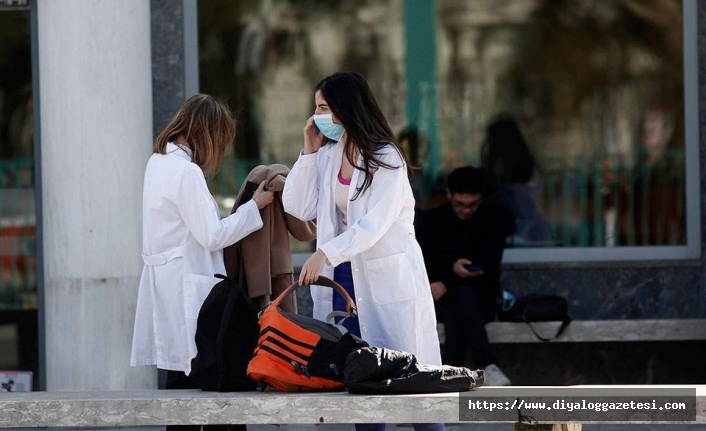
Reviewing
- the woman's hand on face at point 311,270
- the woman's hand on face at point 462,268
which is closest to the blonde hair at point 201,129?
the woman's hand on face at point 311,270

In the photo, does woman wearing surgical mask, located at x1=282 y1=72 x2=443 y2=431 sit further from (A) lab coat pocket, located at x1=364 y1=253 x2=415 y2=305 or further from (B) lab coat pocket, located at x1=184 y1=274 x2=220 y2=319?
(B) lab coat pocket, located at x1=184 y1=274 x2=220 y2=319

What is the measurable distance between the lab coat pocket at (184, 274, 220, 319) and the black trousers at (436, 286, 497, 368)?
2.42m

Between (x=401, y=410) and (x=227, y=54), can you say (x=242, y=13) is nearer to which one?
(x=227, y=54)

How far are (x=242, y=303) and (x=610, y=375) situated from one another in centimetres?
371

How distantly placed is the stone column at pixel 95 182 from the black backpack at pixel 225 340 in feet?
7.47

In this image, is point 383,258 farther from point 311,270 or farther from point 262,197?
point 262,197

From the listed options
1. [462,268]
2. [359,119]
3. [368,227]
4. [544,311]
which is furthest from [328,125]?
[544,311]

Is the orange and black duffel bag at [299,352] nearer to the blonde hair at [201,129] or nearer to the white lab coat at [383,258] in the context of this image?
the white lab coat at [383,258]

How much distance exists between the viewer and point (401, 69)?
8.34 m

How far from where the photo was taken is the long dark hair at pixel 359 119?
4754mm

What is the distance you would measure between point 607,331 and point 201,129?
10.5ft

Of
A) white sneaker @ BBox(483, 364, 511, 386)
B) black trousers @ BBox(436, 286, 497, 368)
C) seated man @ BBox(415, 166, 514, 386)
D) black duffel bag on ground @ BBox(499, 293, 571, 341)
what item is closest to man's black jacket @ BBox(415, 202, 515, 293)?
A: seated man @ BBox(415, 166, 514, 386)

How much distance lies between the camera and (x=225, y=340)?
15.2ft

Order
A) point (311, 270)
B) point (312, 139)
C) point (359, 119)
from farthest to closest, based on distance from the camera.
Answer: point (312, 139) → point (359, 119) → point (311, 270)
